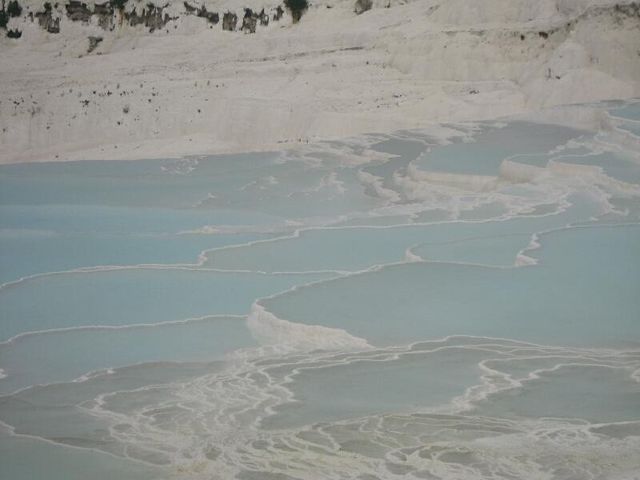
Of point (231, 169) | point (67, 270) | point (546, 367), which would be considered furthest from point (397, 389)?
point (231, 169)

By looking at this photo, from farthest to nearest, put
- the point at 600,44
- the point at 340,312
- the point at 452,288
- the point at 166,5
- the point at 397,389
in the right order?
the point at 166,5 < the point at 600,44 < the point at 452,288 < the point at 340,312 < the point at 397,389

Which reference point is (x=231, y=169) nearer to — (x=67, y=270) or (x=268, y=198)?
(x=268, y=198)

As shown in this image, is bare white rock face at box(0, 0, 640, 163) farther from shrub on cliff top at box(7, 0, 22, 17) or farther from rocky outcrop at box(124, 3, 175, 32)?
shrub on cliff top at box(7, 0, 22, 17)

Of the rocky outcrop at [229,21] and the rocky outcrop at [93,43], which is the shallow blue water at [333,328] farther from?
the rocky outcrop at [93,43]

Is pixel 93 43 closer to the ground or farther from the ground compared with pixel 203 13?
closer to the ground

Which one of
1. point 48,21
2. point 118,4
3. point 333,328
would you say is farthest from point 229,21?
point 333,328

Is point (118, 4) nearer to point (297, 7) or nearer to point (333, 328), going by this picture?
point (297, 7)
